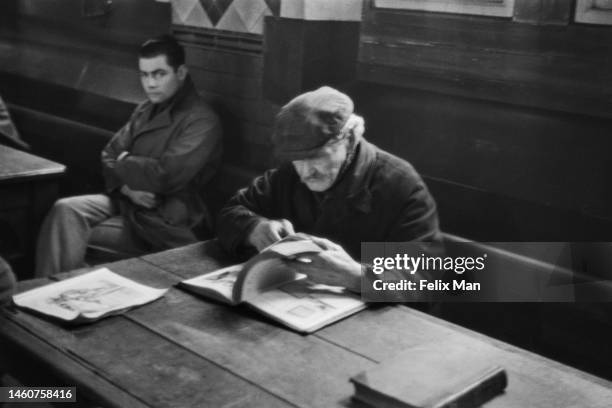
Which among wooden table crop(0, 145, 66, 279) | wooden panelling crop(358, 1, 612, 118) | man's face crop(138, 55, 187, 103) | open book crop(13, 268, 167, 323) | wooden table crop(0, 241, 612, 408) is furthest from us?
man's face crop(138, 55, 187, 103)

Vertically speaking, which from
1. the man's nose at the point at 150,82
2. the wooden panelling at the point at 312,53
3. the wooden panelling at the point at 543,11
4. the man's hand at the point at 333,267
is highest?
the wooden panelling at the point at 543,11

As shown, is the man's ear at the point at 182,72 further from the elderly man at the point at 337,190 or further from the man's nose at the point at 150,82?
the elderly man at the point at 337,190

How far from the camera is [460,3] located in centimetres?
311

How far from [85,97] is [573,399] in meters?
4.52

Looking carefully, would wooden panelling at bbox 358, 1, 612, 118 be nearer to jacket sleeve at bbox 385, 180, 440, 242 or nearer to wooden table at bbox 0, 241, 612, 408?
jacket sleeve at bbox 385, 180, 440, 242

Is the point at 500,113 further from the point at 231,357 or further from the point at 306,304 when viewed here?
the point at 231,357

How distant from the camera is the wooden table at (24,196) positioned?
339 centimetres

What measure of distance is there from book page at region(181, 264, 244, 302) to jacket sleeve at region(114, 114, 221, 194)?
153 centimetres

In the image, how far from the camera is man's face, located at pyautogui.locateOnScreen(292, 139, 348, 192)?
99.4 inches

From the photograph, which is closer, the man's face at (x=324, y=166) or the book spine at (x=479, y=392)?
the book spine at (x=479, y=392)

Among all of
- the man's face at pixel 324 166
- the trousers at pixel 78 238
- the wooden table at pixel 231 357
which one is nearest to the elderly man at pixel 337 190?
the man's face at pixel 324 166

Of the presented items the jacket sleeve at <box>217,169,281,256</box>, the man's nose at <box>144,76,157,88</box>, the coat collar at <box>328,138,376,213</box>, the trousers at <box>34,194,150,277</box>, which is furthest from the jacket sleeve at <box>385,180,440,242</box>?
the man's nose at <box>144,76,157,88</box>

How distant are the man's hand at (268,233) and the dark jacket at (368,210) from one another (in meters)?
0.05

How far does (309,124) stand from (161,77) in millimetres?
1805
